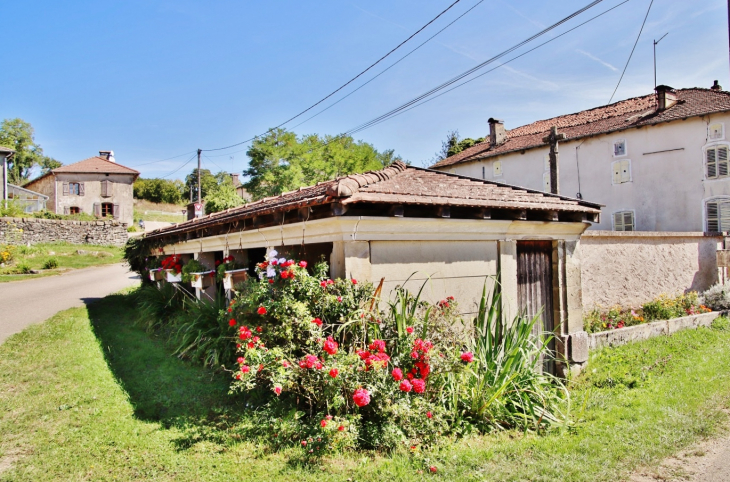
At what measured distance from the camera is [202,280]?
26.3 feet

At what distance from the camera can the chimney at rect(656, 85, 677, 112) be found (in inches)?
734

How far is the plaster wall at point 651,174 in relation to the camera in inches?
687

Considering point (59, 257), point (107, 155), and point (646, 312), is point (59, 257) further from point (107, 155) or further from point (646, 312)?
point (646, 312)

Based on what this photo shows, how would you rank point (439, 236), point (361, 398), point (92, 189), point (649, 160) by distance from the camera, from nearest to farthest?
point (361, 398), point (439, 236), point (649, 160), point (92, 189)

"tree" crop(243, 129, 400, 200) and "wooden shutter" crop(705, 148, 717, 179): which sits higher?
"tree" crop(243, 129, 400, 200)

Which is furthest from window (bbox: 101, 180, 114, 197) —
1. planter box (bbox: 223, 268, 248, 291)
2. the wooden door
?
the wooden door

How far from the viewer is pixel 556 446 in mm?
4422

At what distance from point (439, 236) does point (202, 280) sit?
451cm

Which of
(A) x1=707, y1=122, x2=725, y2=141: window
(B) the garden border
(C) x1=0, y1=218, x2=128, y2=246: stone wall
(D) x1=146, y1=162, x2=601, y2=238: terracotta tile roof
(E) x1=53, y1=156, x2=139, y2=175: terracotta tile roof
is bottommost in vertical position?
(B) the garden border

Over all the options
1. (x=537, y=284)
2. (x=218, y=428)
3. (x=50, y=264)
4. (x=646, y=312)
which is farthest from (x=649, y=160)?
(x=50, y=264)

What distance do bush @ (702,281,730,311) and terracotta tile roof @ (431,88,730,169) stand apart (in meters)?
8.37

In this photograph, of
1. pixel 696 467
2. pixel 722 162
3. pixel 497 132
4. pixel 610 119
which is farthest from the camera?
pixel 497 132

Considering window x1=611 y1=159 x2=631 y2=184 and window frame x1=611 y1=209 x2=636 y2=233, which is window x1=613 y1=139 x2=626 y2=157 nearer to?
window x1=611 y1=159 x2=631 y2=184

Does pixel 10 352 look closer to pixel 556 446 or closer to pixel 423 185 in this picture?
pixel 423 185
